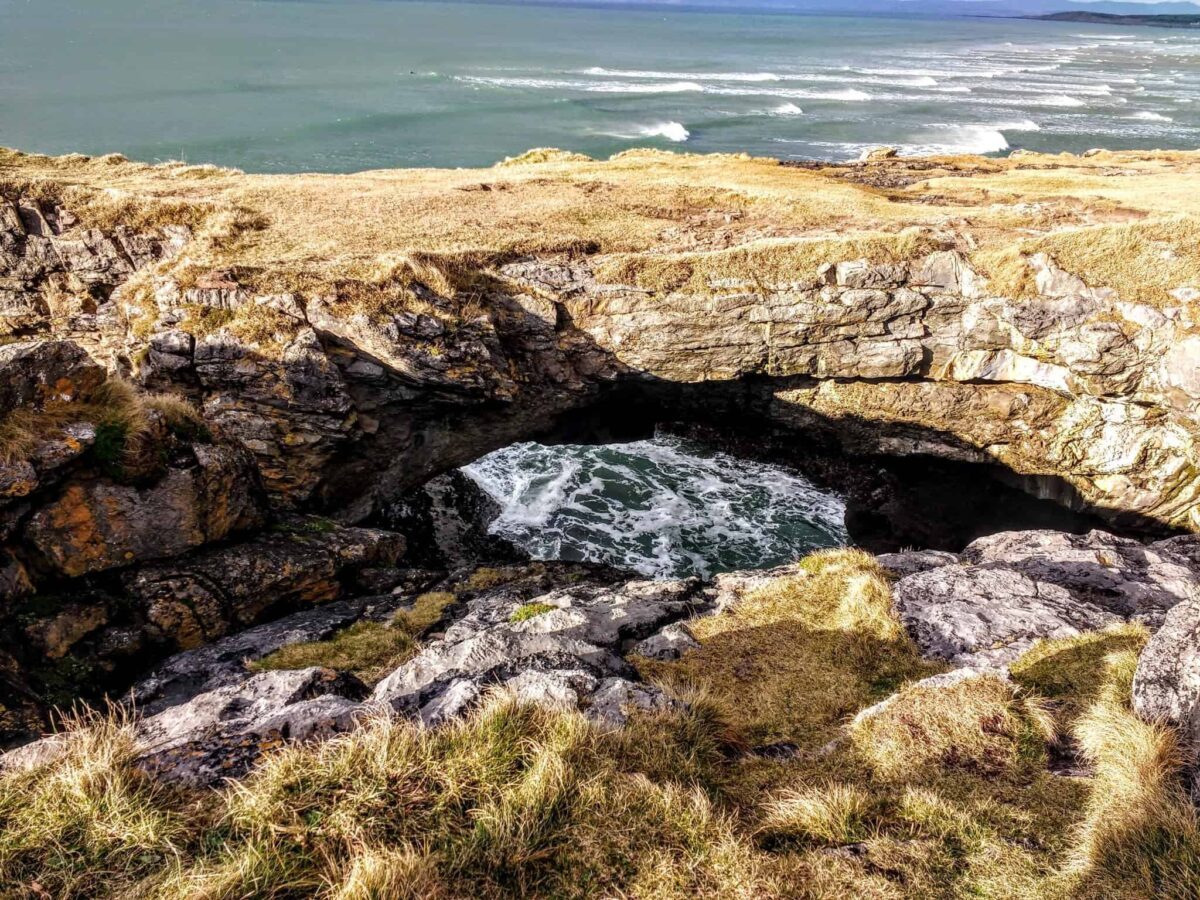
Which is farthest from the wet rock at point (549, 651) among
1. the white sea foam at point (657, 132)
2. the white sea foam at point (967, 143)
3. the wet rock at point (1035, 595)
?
the white sea foam at point (967, 143)

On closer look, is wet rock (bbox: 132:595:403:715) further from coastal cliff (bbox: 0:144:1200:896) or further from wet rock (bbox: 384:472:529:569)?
wet rock (bbox: 384:472:529:569)

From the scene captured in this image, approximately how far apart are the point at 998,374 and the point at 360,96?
9820 cm

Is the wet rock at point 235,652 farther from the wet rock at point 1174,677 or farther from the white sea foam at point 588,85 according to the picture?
the white sea foam at point 588,85

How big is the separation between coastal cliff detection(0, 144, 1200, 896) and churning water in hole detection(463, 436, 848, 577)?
215cm

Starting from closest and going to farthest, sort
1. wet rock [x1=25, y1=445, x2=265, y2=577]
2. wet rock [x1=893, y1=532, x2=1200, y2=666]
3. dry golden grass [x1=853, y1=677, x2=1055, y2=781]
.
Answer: dry golden grass [x1=853, y1=677, x2=1055, y2=781]
wet rock [x1=893, y1=532, x2=1200, y2=666]
wet rock [x1=25, y1=445, x2=265, y2=577]

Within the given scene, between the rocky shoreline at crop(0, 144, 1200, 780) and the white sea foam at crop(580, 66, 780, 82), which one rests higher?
the white sea foam at crop(580, 66, 780, 82)

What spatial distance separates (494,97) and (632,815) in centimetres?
10963

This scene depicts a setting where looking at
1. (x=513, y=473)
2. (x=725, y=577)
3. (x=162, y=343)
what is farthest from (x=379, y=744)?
(x=513, y=473)

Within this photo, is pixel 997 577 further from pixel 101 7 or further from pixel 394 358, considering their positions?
pixel 101 7

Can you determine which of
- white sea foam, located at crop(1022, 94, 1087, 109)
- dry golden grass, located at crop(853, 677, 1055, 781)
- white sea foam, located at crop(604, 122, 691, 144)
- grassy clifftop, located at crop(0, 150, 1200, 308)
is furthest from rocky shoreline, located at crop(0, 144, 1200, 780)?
white sea foam, located at crop(1022, 94, 1087, 109)

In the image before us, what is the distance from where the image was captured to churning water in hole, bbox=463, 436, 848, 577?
82.8 ft

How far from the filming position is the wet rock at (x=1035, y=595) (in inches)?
408

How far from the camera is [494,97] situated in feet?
325

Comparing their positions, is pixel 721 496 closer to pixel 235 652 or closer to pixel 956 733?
pixel 235 652
